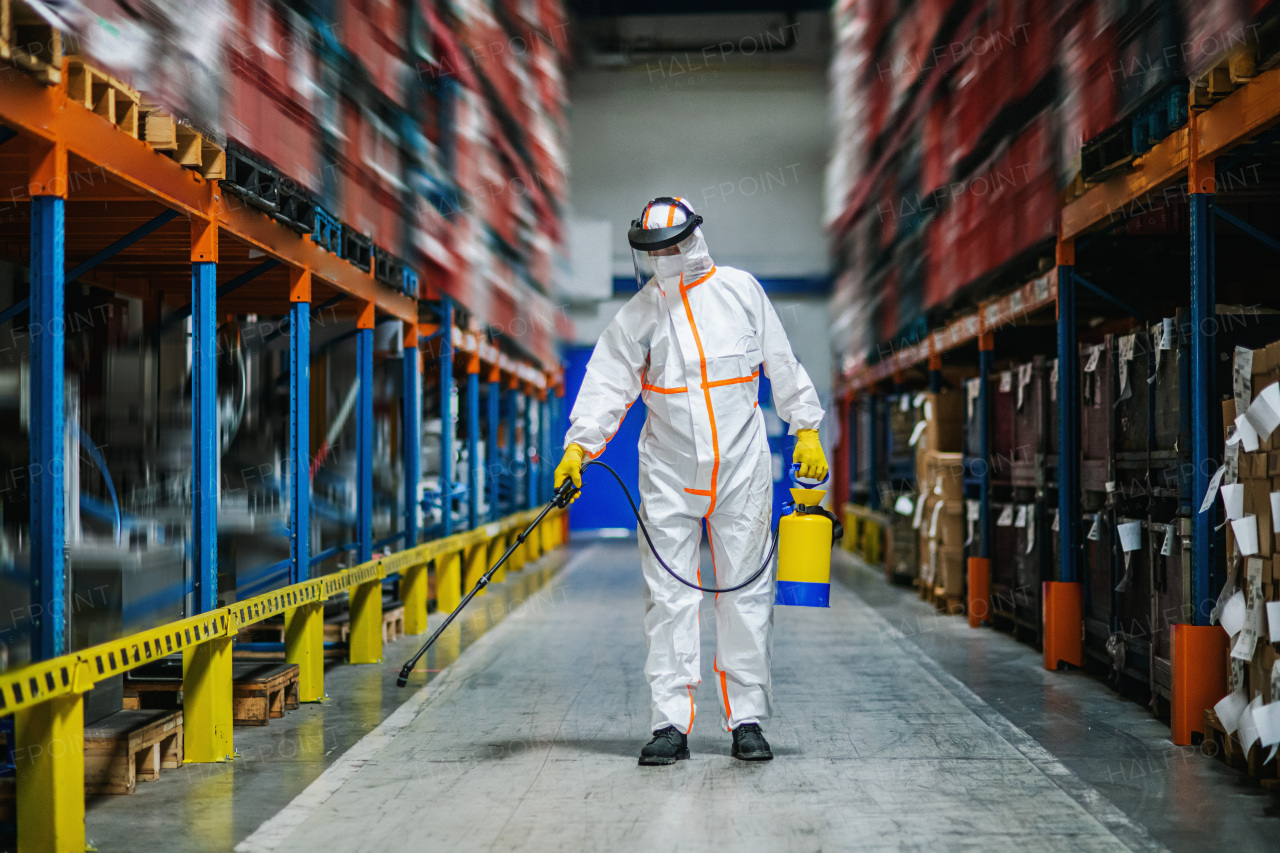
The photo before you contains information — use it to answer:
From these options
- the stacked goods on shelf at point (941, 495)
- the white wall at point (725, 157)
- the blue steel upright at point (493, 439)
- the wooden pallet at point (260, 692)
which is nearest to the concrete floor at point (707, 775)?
the wooden pallet at point (260, 692)

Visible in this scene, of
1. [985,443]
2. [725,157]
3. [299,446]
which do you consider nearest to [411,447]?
[299,446]

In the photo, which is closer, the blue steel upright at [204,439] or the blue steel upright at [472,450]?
the blue steel upright at [204,439]

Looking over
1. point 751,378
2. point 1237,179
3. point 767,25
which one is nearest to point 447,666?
point 751,378

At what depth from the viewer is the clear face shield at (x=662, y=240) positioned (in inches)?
184

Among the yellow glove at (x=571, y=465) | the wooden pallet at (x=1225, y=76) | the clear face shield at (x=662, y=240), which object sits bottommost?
the yellow glove at (x=571, y=465)

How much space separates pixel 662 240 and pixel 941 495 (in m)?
6.51

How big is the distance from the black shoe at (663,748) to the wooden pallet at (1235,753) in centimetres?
222

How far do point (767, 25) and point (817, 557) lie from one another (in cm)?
1818

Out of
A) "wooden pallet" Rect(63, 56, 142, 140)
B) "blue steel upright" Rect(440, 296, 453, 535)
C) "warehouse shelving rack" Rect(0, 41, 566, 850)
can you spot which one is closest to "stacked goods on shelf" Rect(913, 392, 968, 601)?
"blue steel upright" Rect(440, 296, 453, 535)

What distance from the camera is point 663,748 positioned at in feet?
15.3

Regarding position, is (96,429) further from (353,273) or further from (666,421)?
(666,421)

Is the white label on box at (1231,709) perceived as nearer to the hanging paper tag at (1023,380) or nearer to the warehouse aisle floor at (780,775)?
the warehouse aisle floor at (780,775)

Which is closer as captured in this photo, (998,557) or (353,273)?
(353,273)

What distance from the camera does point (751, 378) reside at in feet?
15.9
